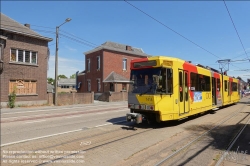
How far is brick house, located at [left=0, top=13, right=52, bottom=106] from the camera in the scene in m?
18.6

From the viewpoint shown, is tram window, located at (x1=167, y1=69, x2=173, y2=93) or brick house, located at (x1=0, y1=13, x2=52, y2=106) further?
brick house, located at (x1=0, y1=13, x2=52, y2=106)

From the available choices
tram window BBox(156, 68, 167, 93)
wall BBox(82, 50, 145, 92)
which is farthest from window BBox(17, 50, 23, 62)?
tram window BBox(156, 68, 167, 93)

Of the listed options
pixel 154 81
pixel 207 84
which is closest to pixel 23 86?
pixel 154 81

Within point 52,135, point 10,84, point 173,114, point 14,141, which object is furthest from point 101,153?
point 10,84

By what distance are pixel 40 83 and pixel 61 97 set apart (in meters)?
2.83

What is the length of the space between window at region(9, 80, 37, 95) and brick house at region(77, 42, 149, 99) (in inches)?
509

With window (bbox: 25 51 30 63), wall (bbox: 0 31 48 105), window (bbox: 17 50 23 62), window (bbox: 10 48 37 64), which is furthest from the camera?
window (bbox: 25 51 30 63)

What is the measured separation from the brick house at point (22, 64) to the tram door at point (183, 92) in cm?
1701

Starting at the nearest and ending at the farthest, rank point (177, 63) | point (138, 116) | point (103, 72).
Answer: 1. point (138, 116)
2. point (177, 63)
3. point (103, 72)

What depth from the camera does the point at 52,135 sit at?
7.31 metres

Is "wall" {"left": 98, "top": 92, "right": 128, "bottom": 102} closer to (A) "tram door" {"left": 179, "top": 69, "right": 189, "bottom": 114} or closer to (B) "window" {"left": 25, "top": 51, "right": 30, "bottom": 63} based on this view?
(B) "window" {"left": 25, "top": 51, "right": 30, "bottom": 63}

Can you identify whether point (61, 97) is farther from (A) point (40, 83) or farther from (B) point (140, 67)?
(B) point (140, 67)

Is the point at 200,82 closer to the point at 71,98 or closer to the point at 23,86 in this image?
the point at 71,98

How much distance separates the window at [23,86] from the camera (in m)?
19.1
